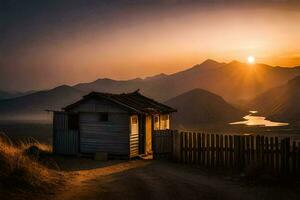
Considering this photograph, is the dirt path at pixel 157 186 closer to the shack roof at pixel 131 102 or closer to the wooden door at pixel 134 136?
the wooden door at pixel 134 136

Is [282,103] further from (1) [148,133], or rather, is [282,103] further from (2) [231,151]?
(2) [231,151]

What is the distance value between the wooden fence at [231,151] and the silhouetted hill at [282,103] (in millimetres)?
66376

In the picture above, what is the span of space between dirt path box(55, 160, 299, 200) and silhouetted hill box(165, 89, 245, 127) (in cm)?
7592

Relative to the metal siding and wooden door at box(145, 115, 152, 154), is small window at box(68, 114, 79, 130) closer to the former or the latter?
the metal siding

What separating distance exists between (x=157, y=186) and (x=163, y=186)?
9.4 inches

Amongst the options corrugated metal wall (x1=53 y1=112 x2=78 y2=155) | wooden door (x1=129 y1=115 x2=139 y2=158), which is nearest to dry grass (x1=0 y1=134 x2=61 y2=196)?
wooden door (x1=129 y1=115 x2=139 y2=158)

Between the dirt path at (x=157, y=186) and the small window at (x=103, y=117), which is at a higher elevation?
the small window at (x=103, y=117)

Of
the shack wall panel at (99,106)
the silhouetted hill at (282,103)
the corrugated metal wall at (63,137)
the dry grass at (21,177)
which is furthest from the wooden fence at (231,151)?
the silhouetted hill at (282,103)

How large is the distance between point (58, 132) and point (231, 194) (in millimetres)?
16931

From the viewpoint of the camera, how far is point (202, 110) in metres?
108

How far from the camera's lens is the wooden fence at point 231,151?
18.8 metres

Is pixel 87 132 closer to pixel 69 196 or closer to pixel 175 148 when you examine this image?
pixel 175 148

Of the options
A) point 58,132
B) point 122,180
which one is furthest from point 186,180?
point 58,132

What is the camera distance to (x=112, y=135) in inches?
1064
